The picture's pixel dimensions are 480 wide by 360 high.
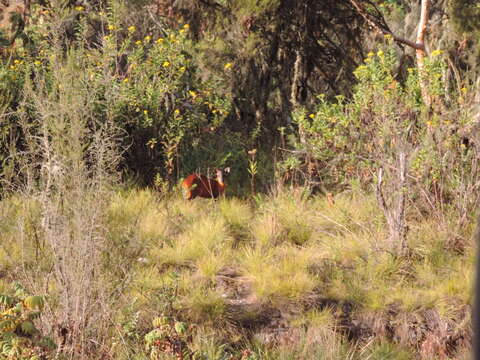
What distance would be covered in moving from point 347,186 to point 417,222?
0.99m

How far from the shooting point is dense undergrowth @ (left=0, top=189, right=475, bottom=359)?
3551 mm

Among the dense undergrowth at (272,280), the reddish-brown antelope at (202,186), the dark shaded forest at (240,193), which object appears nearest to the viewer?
the dark shaded forest at (240,193)

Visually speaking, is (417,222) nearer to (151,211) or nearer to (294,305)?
(294,305)

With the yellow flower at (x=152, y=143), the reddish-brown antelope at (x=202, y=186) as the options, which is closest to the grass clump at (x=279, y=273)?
the reddish-brown antelope at (x=202, y=186)

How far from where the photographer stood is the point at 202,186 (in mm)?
5402

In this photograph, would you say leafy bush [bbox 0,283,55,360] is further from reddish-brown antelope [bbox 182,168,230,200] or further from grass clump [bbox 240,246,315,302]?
reddish-brown antelope [bbox 182,168,230,200]

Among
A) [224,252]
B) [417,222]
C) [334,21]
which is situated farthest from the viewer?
[334,21]

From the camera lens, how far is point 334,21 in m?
7.26

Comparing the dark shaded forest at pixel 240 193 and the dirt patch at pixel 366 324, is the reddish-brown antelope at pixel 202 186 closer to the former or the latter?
the dark shaded forest at pixel 240 193

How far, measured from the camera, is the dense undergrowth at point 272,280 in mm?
3551

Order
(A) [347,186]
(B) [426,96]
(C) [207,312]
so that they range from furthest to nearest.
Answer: (A) [347,186]
(B) [426,96]
(C) [207,312]

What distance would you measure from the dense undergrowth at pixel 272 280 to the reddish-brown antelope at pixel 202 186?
15cm

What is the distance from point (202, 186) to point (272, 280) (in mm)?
1339

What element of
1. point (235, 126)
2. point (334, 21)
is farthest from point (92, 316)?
point (334, 21)
